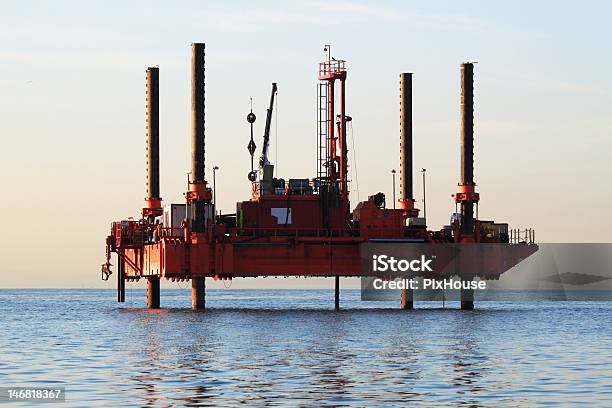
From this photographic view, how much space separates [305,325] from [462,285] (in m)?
27.7

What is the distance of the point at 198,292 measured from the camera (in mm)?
110250

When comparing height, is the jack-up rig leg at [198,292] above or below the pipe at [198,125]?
below

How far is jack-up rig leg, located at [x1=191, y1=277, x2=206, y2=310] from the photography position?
4286 inches

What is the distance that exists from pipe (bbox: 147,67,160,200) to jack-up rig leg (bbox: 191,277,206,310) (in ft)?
25.1

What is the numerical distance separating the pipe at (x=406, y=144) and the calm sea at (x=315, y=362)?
67.3 ft

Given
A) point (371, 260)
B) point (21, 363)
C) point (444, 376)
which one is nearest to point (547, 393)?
point (444, 376)

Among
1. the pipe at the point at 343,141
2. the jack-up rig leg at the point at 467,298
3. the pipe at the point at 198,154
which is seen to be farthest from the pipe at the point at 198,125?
the jack-up rig leg at the point at 467,298

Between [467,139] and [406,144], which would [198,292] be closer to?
[406,144]

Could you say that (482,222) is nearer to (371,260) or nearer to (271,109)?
(371,260)

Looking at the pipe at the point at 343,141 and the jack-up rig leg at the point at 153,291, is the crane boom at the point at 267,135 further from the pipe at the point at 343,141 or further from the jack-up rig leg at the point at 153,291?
the jack-up rig leg at the point at 153,291

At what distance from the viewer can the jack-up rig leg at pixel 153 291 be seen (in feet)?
375

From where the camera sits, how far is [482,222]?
4331 inches

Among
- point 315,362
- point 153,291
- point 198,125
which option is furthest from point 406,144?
point 315,362

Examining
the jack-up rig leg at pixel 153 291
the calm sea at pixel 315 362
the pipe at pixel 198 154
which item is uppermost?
the pipe at pixel 198 154
